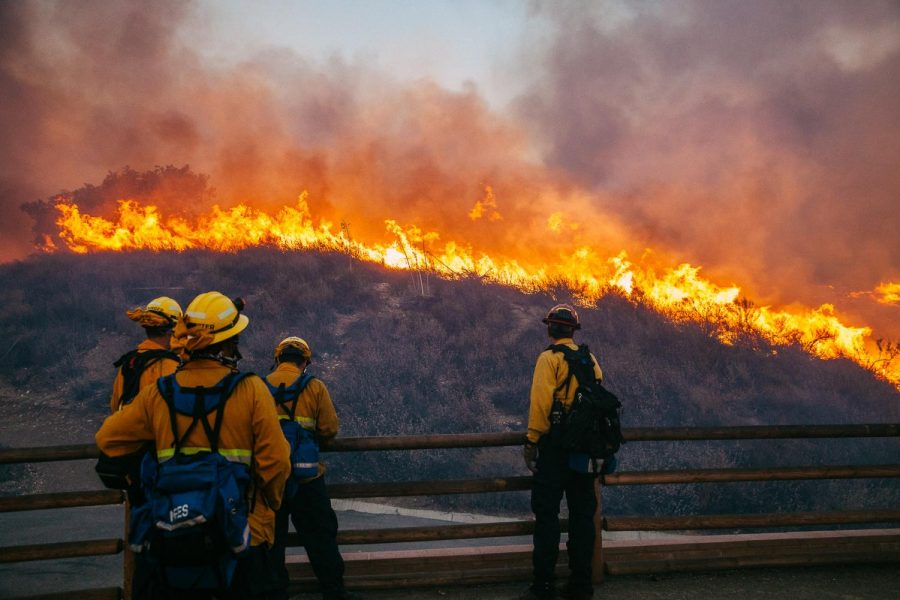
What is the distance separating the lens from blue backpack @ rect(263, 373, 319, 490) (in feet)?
13.5

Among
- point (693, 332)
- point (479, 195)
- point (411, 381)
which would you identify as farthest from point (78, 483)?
point (479, 195)

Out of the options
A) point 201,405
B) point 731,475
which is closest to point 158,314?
point 201,405

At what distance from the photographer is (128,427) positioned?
2.78 m

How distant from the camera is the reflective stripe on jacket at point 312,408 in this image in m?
4.26

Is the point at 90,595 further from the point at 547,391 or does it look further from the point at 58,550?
the point at 547,391

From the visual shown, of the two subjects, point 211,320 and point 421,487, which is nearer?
point 211,320

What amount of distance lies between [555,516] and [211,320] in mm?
2955

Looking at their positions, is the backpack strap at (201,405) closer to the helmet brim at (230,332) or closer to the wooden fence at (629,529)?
the helmet brim at (230,332)

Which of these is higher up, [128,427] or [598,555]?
[128,427]

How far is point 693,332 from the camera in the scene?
1553 centimetres

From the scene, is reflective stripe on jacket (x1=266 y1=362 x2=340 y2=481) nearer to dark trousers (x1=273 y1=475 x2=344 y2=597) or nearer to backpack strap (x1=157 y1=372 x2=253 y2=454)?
dark trousers (x1=273 y1=475 x2=344 y2=597)

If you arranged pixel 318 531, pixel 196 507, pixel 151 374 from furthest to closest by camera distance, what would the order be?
1. pixel 318 531
2. pixel 151 374
3. pixel 196 507

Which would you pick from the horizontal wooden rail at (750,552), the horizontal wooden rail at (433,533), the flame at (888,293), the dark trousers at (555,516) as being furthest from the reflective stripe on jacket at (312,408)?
the flame at (888,293)

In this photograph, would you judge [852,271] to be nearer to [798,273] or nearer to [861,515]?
[798,273]
